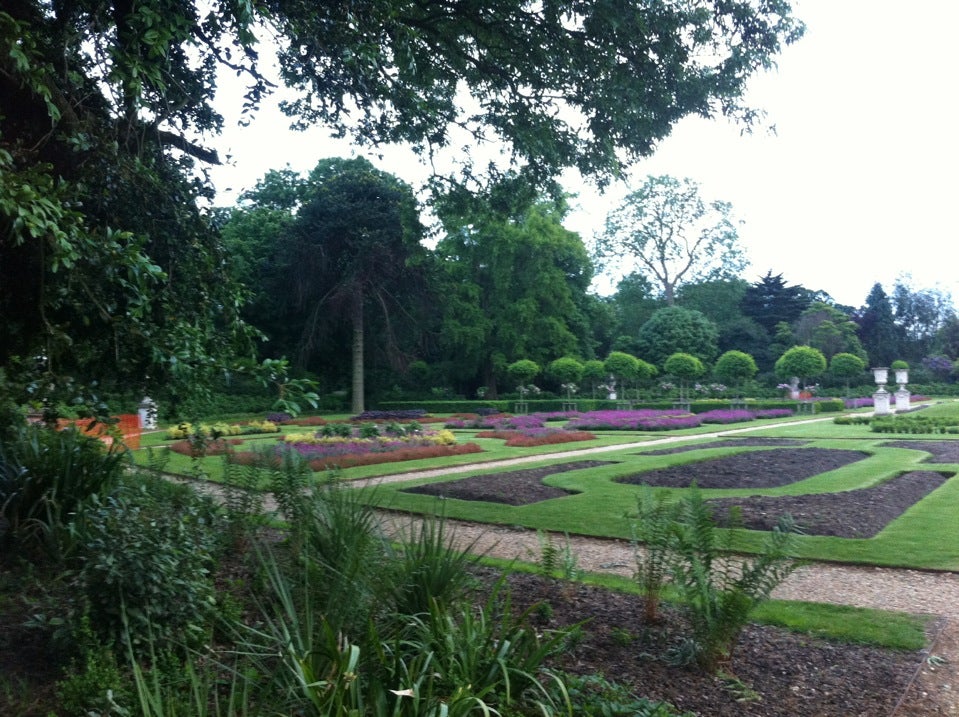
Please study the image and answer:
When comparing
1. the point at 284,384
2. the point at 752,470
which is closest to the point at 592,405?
the point at 752,470

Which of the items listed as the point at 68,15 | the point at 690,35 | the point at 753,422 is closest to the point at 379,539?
the point at 68,15

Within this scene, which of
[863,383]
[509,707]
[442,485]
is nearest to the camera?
[509,707]

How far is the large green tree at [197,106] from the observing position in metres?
4.43

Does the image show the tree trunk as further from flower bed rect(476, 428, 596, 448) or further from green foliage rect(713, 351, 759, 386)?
green foliage rect(713, 351, 759, 386)

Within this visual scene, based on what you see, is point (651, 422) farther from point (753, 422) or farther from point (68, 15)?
point (68, 15)

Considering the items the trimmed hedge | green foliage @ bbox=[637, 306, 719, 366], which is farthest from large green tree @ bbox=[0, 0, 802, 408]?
green foliage @ bbox=[637, 306, 719, 366]

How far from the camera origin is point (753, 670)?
373 cm

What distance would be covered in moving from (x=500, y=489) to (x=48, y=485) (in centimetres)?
585

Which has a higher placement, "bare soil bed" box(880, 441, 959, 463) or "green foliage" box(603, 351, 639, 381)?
"green foliage" box(603, 351, 639, 381)

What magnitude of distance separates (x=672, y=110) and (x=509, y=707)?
24.6ft

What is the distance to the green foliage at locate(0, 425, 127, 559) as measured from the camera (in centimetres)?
465

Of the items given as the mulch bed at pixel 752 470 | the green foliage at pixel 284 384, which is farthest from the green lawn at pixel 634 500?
the green foliage at pixel 284 384

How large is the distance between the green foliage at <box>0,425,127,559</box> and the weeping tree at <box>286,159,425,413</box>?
95.2ft

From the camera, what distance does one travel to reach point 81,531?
4.20 m
